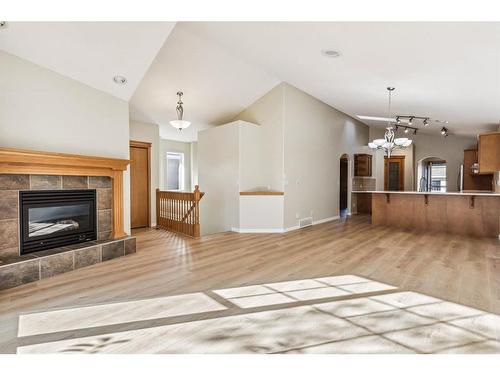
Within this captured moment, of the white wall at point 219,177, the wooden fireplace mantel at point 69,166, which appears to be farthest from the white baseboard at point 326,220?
the wooden fireplace mantel at point 69,166

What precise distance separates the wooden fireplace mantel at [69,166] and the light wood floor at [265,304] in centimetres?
84

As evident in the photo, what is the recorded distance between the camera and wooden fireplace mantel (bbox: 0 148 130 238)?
3.04 metres

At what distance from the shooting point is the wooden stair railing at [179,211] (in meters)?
5.62

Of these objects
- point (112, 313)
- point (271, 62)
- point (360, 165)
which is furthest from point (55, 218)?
point (360, 165)

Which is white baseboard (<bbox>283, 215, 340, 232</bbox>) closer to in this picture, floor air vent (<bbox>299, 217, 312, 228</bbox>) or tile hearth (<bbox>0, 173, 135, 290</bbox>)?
floor air vent (<bbox>299, 217, 312, 228</bbox>)

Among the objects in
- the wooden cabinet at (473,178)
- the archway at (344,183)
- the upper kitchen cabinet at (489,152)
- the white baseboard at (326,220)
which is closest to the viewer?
the upper kitchen cabinet at (489,152)

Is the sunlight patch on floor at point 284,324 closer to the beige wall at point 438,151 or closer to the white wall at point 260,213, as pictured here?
the white wall at point 260,213

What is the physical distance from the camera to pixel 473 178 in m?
9.05

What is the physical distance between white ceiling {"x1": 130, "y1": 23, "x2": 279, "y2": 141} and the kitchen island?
13.2ft

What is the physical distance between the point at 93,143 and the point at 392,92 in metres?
5.25

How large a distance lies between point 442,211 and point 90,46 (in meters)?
7.05

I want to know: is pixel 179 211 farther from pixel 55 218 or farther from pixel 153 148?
pixel 55 218

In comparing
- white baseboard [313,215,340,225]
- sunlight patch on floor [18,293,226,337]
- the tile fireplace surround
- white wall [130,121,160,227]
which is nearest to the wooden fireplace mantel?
the tile fireplace surround

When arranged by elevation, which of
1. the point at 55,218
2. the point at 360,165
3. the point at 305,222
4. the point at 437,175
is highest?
the point at 360,165
